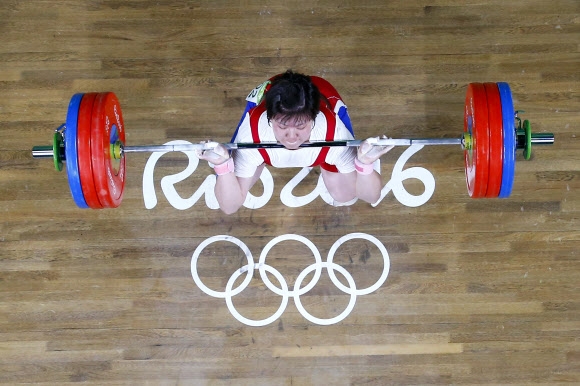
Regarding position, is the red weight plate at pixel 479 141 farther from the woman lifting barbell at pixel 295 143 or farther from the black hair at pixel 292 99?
the black hair at pixel 292 99

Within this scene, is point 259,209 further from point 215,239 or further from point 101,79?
point 101,79

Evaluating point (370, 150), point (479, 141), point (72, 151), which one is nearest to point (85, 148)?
point (72, 151)

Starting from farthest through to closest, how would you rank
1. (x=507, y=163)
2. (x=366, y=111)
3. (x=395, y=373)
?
(x=366, y=111) < (x=395, y=373) < (x=507, y=163)

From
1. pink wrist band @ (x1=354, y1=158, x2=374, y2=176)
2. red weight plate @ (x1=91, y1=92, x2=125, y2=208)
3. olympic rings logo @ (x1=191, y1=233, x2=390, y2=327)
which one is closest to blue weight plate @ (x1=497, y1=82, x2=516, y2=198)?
pink wrist band @ (x1=354, y1=158, x2=374, y2=176)

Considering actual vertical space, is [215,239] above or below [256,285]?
above

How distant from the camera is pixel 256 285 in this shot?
2965 mm

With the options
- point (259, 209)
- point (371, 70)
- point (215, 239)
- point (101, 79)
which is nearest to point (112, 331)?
point (215, 239)

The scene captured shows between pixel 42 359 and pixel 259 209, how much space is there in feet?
4.02

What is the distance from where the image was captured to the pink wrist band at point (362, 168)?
2.51m

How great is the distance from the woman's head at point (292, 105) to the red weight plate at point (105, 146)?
640 mm

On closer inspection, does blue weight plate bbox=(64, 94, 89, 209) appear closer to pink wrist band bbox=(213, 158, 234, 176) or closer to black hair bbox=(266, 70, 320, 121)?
pink wrist band bbox=(213, 158, 234, 176)

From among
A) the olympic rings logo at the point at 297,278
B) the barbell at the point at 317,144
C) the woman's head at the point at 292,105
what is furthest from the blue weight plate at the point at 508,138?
the olympic rings logo at the point at 297,278

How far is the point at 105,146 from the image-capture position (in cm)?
239

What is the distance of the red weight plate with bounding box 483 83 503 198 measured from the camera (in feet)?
7.41
